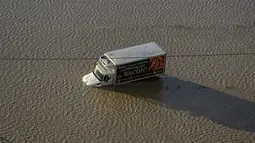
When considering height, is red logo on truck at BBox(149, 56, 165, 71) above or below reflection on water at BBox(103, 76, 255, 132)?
above

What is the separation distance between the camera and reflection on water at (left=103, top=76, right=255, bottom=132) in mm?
12438

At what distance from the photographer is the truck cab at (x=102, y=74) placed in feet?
41.7

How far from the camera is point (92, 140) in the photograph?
11.5 meters

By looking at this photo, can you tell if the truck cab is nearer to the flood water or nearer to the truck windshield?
the truck windshield

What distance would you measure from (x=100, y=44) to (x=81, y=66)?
3.90 ft

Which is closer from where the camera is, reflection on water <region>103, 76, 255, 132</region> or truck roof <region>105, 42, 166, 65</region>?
reflection on water <region>103, 76, 255, 132</region>

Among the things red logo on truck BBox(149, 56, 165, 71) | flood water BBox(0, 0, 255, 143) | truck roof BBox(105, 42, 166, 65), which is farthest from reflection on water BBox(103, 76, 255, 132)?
truck roof BBox(105, 42, 166, 65)

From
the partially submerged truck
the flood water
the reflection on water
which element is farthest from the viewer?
the partially submerged truck

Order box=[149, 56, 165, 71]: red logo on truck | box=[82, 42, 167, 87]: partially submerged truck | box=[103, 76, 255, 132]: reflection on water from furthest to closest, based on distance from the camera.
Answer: box=[149, 56, 165, 71]: red logo on truck, box=[82, 42, 167, 87]: partially submerged truck, box=[103, 76, 255, 132]: reflection on water

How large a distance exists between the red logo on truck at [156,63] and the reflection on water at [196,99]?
0.42 metres

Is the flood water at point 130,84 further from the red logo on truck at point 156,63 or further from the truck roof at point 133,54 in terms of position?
the truck roof at point 133,54

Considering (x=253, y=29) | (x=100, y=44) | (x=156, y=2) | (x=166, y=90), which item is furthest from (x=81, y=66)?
(x=253, y=29)

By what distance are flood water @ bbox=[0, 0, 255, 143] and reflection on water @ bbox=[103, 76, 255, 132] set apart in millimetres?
23

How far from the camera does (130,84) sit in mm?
13156
